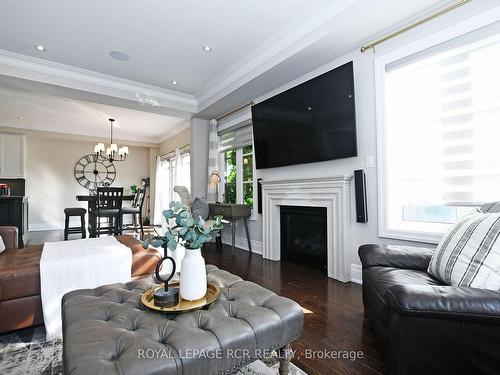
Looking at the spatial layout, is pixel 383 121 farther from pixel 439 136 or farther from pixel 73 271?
pixel 73 271

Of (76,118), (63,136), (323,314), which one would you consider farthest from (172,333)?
(63,136)

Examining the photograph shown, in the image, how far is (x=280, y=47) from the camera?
2891mm

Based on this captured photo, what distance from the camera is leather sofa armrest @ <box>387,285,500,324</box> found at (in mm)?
936

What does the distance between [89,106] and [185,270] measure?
5132 mm

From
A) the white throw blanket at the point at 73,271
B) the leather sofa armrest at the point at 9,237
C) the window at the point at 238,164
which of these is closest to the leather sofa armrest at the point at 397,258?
the white throw blanket at the point at 73,271

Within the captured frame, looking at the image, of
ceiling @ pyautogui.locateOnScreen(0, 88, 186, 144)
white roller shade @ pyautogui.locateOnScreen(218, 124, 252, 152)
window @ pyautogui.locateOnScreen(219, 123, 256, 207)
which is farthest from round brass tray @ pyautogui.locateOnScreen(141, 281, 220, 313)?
ceiling @ pyautogui.locateOnScreen(0, 88, 186, 144)

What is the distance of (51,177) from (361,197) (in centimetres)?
795

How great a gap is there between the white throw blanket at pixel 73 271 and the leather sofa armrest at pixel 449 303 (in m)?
1.86

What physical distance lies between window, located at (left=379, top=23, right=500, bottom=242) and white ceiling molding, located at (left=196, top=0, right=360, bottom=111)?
27.3 inches

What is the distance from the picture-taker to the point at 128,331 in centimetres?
98

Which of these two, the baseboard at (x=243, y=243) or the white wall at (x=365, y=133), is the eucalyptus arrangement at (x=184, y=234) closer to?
the white wall at (x=365, y=133)

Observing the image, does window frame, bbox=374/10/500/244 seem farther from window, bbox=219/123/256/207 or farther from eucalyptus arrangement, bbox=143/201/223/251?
window, bbox=219/123/256/207

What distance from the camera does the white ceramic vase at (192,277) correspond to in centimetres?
120

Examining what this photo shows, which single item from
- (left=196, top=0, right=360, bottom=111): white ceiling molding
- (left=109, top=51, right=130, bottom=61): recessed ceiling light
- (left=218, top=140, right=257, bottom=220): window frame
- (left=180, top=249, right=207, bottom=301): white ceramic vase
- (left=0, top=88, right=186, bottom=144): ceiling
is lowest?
(left=180, top=249, right=207, bottom=301): white ceramic vase
